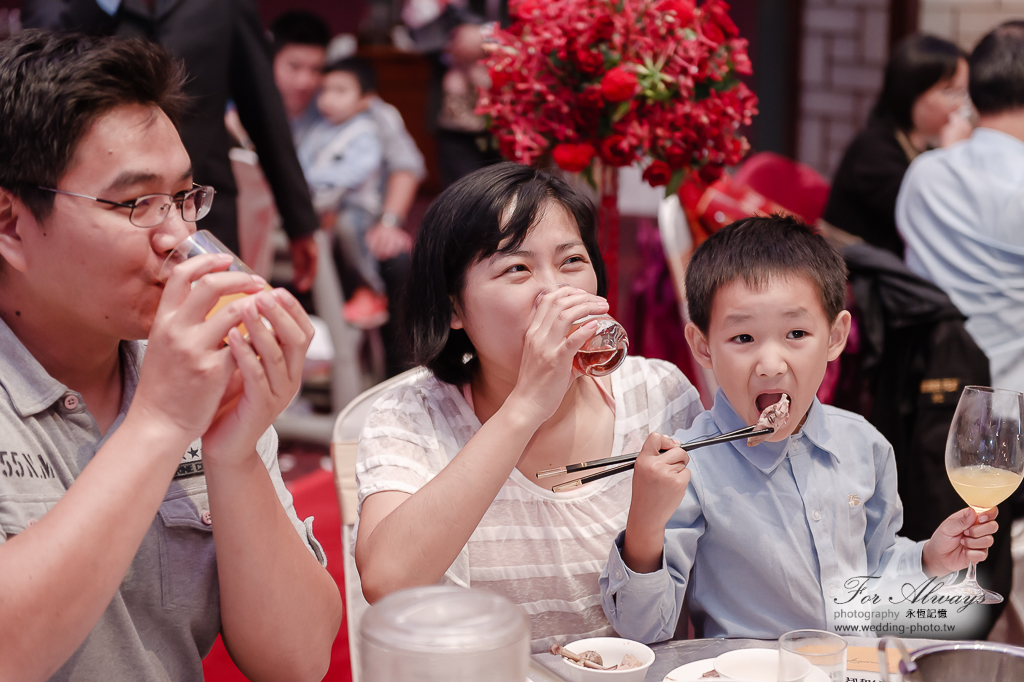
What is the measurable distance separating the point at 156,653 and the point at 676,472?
0.72 meters

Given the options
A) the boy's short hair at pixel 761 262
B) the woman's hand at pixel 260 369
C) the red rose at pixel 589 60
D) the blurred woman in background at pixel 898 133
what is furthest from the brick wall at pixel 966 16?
the woman's hand at pixel 260 369

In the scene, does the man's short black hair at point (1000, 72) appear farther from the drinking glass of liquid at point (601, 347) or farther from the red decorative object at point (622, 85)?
the drinking glass of liquid at point (601, 347)

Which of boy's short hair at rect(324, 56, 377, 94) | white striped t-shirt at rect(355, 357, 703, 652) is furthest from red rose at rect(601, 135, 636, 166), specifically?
boy's short hair at rect(324, 56, 377, 94)

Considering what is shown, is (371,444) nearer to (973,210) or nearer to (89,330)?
(89,330)

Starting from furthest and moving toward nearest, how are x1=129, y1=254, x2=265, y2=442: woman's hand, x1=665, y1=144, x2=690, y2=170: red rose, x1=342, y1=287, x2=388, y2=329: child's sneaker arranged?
x1=342, y1=287, x2=388, y2=329: child's sneaker
x1=665, y1=144, x2=690, y2=170: red rose
x1=129, y1=254, x2=265, y2=442: woman's hand

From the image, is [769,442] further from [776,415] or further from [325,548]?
[325,548]

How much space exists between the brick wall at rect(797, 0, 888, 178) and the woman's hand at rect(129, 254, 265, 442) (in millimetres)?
5663

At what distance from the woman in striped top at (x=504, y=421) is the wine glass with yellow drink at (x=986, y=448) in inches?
15.5

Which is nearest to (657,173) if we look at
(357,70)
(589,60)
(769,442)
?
(589,60)

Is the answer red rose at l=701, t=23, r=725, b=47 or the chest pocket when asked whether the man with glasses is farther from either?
red rose at l=701, t=23, r=725, b=47

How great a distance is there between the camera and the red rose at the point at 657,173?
2.10 meters

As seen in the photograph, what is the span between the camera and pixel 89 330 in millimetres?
1245

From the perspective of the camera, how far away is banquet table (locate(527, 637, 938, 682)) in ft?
3.85

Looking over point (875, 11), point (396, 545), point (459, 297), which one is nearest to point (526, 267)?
point (459, 297)
